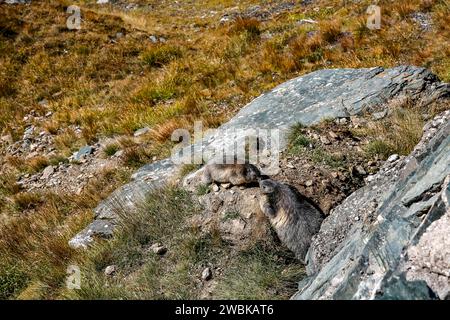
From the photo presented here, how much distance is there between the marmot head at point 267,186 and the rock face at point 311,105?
132 centimetres

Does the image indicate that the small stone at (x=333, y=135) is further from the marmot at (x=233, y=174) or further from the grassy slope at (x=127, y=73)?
the grassy slope at (x=127, y=73)

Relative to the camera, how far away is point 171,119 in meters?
9.23

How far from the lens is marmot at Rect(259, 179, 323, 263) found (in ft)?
15.4

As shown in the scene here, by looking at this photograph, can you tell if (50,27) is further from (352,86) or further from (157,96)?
(352,86)

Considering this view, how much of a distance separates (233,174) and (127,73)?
8.49 metres

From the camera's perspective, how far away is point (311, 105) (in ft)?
24.1

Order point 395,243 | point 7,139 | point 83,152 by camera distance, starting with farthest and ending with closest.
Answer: point 7,139 < point 83,152 < point 395,243

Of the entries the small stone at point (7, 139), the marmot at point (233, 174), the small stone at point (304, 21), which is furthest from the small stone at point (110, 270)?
the small stone at point (304, 21)

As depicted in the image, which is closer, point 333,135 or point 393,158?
point 393,158

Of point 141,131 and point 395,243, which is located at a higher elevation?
point 395,243

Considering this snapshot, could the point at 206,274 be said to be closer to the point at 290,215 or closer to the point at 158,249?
the point at 158,249

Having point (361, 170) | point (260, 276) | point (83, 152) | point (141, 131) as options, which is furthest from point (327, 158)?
point (83, 152)

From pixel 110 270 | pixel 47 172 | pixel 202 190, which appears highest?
pixel 202 190

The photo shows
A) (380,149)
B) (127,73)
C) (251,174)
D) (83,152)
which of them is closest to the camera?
(251,174)
